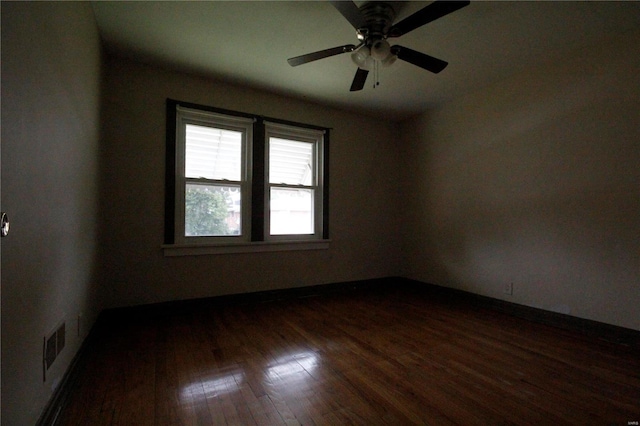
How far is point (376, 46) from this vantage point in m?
1.98

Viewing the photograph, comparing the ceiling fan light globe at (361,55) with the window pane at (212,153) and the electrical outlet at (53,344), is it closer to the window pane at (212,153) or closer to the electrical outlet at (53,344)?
the window pane at (212,153)

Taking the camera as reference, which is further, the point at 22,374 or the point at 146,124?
the point at 146,124

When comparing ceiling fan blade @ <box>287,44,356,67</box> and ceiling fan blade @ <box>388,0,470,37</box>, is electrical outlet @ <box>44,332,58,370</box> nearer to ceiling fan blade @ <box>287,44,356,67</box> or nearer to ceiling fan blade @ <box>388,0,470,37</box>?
ceiling fan blade @ <box>287,44,356,67</box>

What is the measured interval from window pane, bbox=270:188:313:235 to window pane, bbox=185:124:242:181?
0.59 meters

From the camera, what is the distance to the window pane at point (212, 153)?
309cm

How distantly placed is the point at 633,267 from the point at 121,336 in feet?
14.3

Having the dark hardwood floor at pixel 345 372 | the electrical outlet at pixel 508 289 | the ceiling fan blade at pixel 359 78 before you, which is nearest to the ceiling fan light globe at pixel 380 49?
the ceiling fan blade at pixel 359 78

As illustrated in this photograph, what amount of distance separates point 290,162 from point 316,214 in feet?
2.67

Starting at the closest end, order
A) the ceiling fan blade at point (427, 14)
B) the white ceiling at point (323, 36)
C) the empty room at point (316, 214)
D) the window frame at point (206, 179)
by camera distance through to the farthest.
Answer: the empty room at point (316, 214) → the ceiling fan blade at point (427, 14) → the white ceiling at point (323, 36) → the window frame at point (206, 179)

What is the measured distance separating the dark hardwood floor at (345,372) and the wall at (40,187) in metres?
0.41

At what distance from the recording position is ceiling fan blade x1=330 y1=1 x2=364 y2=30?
1.63 m

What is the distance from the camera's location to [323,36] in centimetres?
239

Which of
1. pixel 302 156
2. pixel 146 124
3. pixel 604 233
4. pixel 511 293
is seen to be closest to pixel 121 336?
pixel 146 124

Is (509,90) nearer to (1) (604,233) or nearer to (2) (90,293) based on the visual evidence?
(1) (604,233)
